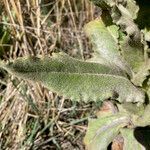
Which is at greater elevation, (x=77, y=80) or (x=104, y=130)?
(x=77, y=80)

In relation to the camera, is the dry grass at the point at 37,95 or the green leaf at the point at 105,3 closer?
the green leaf at the point at 105,3

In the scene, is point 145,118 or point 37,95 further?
point 37,95

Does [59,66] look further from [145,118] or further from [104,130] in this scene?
[104,130]

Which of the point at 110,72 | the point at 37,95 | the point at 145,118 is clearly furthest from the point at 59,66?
the point at 37,95

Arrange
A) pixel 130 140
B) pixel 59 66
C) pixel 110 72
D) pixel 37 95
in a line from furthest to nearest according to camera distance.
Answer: pixel 37 95 → pixel 130 140 → pixel 110 72 → pixel 59 66

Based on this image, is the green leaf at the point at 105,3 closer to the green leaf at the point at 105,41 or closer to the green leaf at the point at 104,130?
the green leaf at the point at 105,41

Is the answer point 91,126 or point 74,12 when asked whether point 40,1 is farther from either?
point 91,126

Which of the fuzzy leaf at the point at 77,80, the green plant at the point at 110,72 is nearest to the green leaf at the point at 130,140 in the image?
the green plant at the point at 110,72

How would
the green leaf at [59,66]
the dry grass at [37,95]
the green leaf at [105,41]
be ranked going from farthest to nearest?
1. the dry grass at [37,95]
2. the green leaf at [105,41]
3. the green leaf at [59,66]
